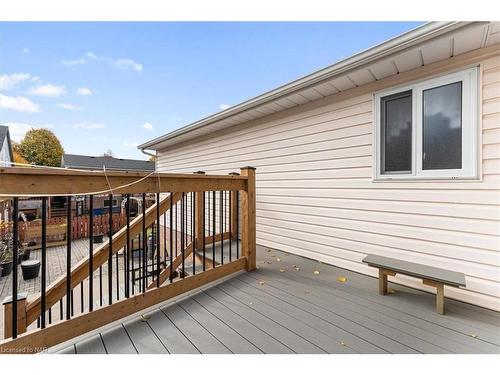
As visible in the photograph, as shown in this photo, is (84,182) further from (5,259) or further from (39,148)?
(39,148)

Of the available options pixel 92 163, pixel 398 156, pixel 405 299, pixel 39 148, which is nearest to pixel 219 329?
pixel 405 299

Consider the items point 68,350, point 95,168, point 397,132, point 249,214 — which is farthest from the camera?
point 95,168

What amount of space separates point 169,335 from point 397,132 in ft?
10.3

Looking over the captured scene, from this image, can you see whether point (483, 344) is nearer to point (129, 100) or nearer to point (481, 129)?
point (481, 129)

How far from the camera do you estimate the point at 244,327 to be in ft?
6.26

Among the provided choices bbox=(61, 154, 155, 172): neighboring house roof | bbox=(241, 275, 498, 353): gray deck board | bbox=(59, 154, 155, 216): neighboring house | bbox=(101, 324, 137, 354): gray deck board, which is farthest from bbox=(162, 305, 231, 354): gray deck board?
bbox=(61, 154, 155, 172): neighboring house roof

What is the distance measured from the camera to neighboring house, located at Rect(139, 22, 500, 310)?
2.19 metres

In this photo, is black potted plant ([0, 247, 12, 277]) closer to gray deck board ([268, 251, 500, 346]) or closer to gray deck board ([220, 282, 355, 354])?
gray deck board ([220, 282, 355, 354])

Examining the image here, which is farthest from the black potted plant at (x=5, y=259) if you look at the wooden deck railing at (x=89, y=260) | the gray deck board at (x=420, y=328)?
the gray deck board at (x=420, y=328)

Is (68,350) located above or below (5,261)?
above

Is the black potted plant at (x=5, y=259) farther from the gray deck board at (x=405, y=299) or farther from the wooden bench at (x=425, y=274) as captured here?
the wooden bench at (x=425, y=274)

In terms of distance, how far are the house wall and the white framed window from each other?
89 millimetres

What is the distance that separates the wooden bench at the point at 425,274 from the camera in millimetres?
2037
